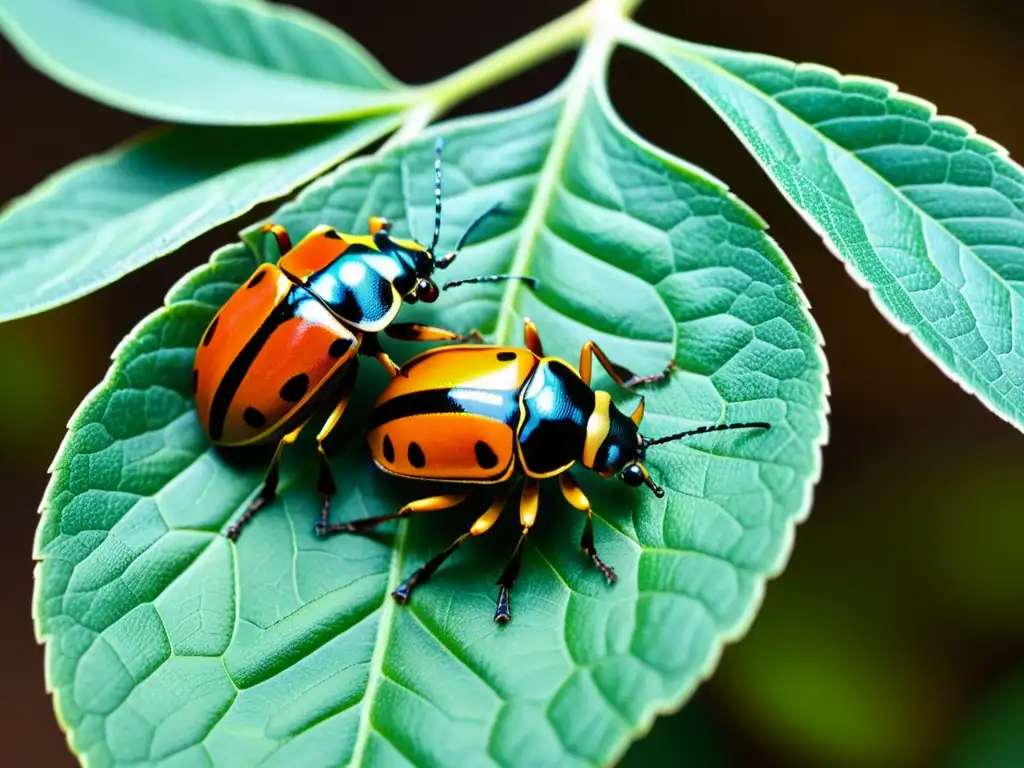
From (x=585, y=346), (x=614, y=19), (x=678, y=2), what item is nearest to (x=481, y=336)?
(x=585, y=346)

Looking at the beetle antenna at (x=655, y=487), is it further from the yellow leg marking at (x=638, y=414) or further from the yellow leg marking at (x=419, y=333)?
the yellow leg marking at (x=419, y=333)

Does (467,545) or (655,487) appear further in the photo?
(467,545)

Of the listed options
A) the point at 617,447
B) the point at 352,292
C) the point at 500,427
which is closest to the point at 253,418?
the point at 352,292

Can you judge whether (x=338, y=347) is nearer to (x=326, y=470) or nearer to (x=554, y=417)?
(x=326, y=470)

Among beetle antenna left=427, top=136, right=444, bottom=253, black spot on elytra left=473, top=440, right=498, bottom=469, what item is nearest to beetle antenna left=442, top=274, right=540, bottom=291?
beetle antenna left=427, top=136, right=444, bottom=253

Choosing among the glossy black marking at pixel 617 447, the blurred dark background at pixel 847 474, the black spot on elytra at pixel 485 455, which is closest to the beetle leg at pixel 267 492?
the black spot on elytra at pixel 485 455

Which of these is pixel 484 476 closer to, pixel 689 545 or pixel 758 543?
pixel 689 545

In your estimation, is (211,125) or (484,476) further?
(211,125)
